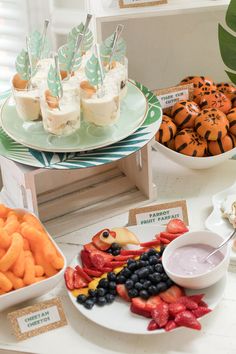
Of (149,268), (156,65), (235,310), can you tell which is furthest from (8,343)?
(156,65)

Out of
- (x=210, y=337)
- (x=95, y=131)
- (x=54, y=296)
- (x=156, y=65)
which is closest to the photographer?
(x=210, y=337)

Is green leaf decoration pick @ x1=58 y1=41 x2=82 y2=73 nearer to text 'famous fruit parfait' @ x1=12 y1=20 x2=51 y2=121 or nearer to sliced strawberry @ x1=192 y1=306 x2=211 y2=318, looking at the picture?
text 'famous fruit parfait' @ x1=12 y1=20 x2=51 y2=121

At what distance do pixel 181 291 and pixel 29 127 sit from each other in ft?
1.59

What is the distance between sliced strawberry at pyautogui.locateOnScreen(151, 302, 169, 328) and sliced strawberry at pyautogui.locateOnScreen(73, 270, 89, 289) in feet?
0.53

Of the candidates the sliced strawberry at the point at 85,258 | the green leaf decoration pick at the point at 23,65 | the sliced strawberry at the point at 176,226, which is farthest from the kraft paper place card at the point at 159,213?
the green leaf decoration pick at the point at 23,65

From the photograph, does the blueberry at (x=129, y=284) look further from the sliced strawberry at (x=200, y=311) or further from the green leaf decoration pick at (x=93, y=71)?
the green leaf decoration pick at (x=93, y=71)

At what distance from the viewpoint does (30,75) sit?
1460 millimetres

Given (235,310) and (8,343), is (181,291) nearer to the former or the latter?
(235,310)

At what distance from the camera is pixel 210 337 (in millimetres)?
1227

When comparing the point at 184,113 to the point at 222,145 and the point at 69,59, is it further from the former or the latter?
the point at 69,59

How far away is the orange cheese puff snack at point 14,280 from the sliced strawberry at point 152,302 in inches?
9.1

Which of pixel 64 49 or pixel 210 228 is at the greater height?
pixel 64 49

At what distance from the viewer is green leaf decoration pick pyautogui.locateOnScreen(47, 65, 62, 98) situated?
1.34 meters

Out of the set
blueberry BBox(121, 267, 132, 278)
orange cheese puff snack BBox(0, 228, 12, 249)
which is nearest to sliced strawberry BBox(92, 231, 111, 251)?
blueberry BBox(121, 267, 132, 278)
